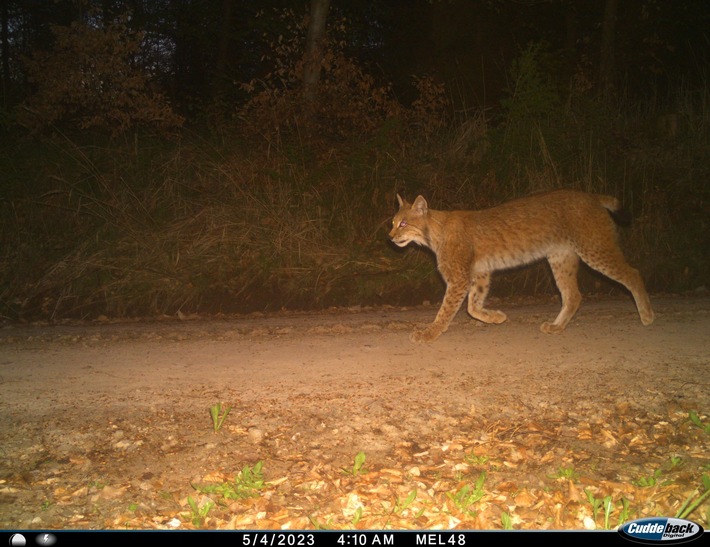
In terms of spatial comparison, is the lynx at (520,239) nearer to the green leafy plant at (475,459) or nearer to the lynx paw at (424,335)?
the lynx paw at (424,335)

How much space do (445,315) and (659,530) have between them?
4.08 metres

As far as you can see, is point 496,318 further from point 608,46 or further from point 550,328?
point 608,46

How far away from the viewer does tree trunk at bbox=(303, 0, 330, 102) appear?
12.8m

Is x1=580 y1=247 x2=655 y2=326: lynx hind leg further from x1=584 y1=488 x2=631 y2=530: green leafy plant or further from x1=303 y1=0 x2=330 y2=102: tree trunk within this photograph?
x1=303 y1=0 x2=330 y2=102: tree trunk

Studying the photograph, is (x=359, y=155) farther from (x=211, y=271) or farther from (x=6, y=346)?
(x=6, y=346)

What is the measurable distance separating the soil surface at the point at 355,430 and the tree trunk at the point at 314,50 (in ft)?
23.3

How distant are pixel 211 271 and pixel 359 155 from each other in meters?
3.74

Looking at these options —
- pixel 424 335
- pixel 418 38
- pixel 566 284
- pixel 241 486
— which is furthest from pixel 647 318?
pixel 418 38

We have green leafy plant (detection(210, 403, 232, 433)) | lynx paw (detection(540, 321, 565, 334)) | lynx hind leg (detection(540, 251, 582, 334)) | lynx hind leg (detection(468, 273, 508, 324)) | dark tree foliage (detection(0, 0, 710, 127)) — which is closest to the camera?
green leafy plant (detection(210, 403, 232, 433))

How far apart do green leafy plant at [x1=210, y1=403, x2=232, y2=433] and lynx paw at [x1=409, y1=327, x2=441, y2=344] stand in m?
2.58

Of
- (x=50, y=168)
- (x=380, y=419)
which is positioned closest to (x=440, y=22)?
(x=50, y=168)

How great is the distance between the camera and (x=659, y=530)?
3.39 m

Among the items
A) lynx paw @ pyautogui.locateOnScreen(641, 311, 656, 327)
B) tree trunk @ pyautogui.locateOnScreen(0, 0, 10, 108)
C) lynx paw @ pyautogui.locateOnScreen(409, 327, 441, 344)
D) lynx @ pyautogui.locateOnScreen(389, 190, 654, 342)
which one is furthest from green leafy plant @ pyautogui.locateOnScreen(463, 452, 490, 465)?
tree trunk @ pyautogui.locateOnScreen(0, 0, 10, 108)

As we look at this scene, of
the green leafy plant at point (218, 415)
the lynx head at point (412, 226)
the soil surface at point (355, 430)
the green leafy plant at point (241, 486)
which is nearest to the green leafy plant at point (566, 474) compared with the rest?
the soil surface at point (355, 430)
